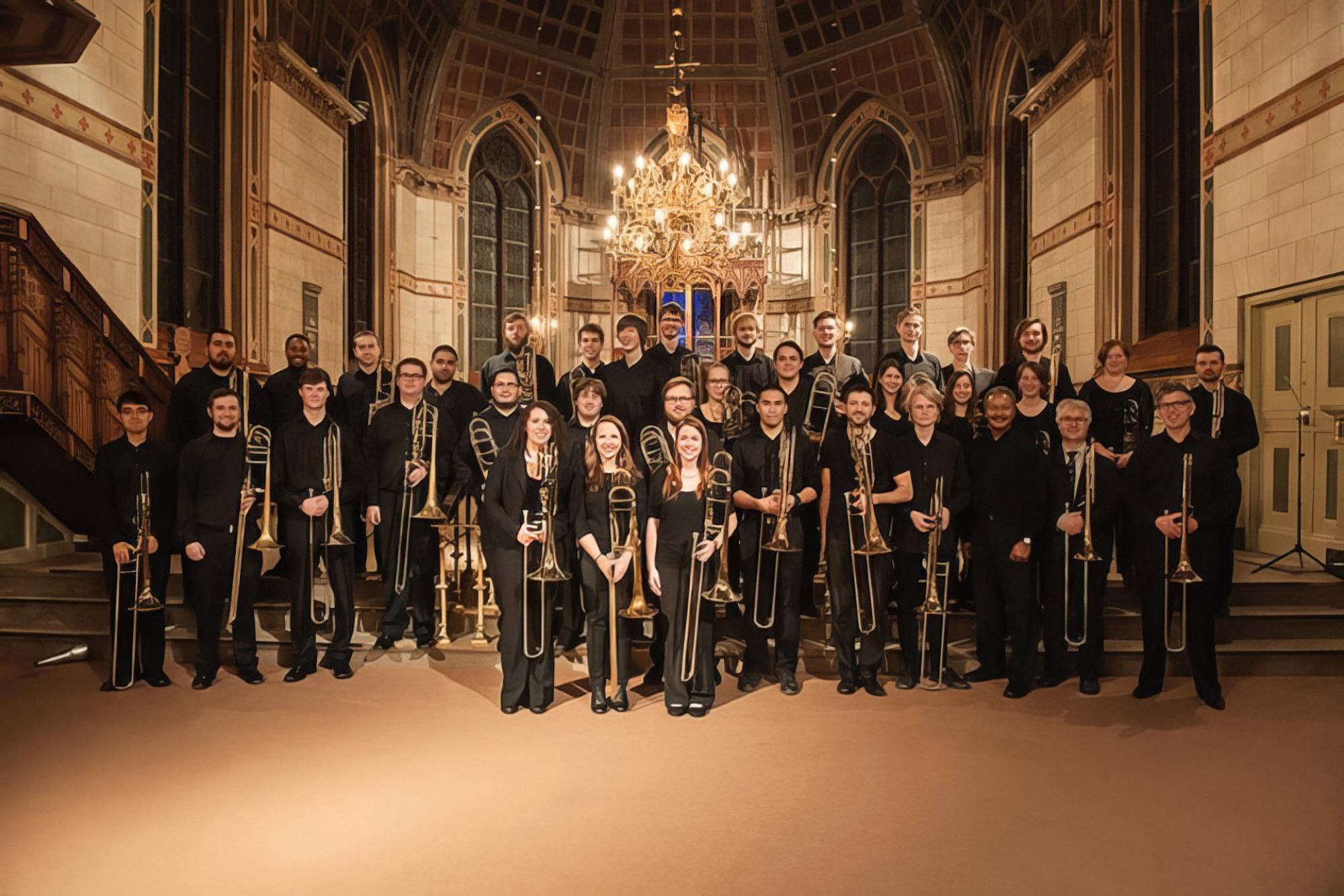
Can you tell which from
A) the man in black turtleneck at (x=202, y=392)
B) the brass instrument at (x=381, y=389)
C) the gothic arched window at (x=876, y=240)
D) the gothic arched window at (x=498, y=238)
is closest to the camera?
the man in black turtleneck at (x=202, y=392)

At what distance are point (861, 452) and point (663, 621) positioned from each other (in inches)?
54.7

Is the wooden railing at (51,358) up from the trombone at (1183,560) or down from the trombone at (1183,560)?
up

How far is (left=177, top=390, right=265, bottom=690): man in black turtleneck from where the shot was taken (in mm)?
5258

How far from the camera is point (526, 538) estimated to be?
481cm

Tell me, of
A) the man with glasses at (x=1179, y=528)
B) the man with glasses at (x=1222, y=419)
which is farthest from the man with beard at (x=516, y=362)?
the man with glasses at (x=1222, y=419)

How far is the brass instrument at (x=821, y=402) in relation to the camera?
5.64 metres

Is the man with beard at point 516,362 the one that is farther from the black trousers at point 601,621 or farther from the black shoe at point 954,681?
the black shoe at point 954,681

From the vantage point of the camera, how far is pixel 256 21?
34.5ft

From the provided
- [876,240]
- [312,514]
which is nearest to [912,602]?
[312,514]

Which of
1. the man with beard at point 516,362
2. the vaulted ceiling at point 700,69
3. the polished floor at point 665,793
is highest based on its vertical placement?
the vaulted ceiling at point 700,69

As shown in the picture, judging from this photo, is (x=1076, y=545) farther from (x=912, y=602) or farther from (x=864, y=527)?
(x=864, y=527)

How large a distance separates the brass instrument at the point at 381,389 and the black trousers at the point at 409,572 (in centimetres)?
68

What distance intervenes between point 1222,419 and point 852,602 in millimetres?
2657

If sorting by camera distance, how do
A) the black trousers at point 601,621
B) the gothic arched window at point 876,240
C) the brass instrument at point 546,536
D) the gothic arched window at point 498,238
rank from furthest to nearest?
the gothic arched window at point 498,238
the gothic arched window at point 876,240
the black trousers at point 601,621
the brass instrument at point 546,536
